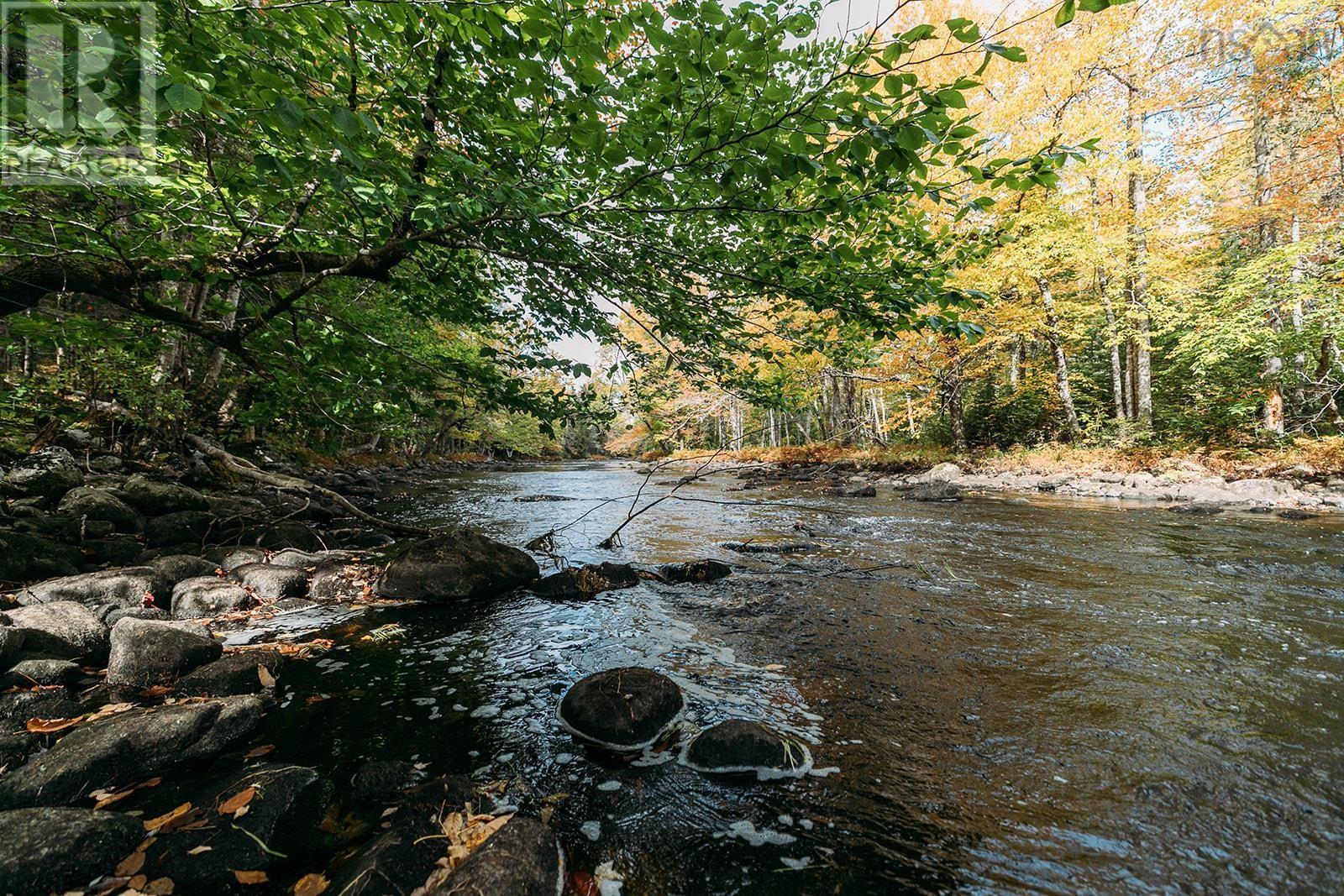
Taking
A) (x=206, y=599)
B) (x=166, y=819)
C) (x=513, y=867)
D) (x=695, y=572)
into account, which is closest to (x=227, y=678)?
(x=166, y=819)

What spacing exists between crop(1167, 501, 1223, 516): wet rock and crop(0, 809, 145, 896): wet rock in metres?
16.7

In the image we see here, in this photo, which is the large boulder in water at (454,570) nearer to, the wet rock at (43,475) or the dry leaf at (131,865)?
the dry leaf at (131,865)

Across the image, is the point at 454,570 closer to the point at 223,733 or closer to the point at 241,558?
the point at 223,733

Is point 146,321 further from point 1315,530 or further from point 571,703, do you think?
point 1315,530

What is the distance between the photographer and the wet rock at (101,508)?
7.24m

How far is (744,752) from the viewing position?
2928 millimetres

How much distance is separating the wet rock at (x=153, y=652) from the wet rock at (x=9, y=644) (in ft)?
1.72

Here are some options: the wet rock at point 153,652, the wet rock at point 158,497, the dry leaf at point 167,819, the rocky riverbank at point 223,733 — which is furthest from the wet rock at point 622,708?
the wet rock at point 158,497

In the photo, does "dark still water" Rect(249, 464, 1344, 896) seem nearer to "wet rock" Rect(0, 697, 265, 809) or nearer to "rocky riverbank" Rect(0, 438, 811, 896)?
"rocky riverbank" Rect(0, 438, 811, 896)

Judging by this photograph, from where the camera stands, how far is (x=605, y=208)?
3.53 metres

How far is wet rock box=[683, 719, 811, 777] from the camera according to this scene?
9.43 ft

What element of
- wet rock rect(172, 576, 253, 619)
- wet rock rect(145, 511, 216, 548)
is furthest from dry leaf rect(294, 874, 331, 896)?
wet rock rect(145, 511, 216, 548)

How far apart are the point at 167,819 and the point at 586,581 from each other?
4.30 m

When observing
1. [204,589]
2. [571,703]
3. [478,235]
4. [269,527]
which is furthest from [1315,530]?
[269,527]
